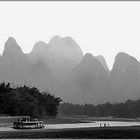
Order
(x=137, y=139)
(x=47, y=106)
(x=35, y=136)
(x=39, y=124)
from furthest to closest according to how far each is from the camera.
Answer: (x=47, y=106) → (x=39, y=124) → (x=35, y=136) → (x=137, y=139)

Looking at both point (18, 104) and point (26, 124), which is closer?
point (26, 124)

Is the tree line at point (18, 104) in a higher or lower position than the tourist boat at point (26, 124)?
higher

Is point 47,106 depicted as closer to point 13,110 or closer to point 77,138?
point 13,110

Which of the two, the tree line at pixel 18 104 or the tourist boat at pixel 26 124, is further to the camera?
the tree line at pixel 18 104

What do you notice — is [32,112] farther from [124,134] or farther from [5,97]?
[124,134]

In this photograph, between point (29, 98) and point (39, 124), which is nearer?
point (39, 124)

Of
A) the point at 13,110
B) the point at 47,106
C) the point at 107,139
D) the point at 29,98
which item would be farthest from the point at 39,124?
the point at 47,106

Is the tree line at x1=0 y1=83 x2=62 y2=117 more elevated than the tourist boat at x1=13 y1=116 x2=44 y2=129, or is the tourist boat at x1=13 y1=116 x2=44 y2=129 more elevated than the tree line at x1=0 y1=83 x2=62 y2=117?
the tree line at x1=0 y1=83 x2=62 y2=117

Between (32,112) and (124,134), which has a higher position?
(32,112)

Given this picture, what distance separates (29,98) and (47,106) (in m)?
16.8

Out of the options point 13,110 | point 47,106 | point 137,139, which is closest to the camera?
point 137,139

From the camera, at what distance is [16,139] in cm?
4941

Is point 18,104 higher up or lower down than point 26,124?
higher up

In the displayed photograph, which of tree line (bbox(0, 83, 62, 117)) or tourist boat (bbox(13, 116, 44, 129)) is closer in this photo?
tourist boat (bbox(13, 116, 44, 129))
